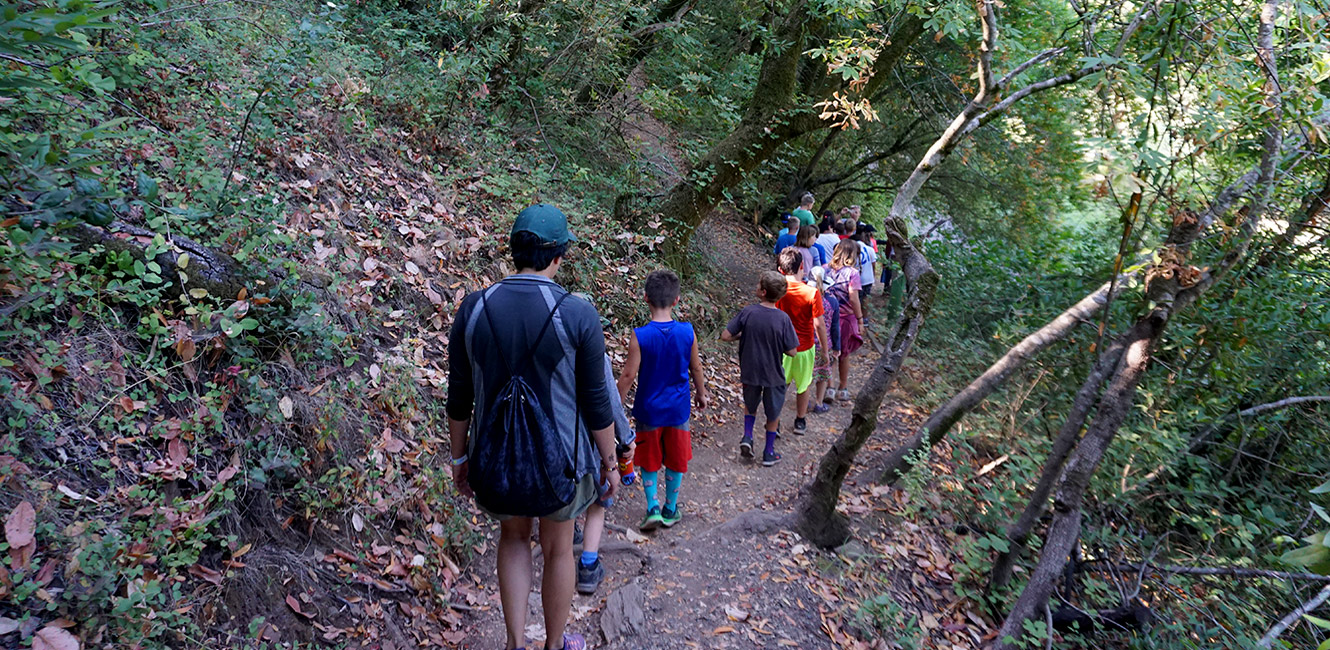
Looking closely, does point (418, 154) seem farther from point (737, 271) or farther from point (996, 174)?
point (996, 174)

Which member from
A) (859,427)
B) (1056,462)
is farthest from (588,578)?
(1056,462)

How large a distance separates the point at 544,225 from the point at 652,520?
3041mm

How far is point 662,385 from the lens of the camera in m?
5.04

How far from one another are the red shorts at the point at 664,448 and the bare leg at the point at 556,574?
1.91 meters

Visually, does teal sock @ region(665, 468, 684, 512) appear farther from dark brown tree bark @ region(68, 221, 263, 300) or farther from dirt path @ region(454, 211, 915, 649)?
dark brown tree bark @ region(68, 221, 263, 300)

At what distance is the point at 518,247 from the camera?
3029mm

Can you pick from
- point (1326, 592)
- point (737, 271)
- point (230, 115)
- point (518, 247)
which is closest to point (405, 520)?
point (518, 247)

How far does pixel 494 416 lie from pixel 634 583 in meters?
2.06

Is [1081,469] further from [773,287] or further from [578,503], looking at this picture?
[578,503]

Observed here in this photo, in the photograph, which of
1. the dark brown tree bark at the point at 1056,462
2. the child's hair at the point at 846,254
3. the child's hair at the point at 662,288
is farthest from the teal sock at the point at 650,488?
the child's hair at the point at 846,254

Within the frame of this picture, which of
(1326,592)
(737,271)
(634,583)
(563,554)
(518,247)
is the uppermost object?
(518,247)

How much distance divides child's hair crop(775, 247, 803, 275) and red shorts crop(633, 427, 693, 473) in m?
2.51

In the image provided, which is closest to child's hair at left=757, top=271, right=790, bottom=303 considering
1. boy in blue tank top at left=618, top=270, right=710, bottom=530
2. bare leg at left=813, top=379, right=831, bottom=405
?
boy in blue tank top at left=618, top=270, right=710, bottom=530

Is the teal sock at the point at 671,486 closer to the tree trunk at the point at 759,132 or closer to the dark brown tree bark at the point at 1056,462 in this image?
the dark brown tree bark at the point at 1056,462
